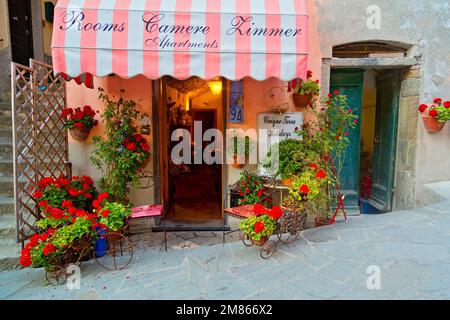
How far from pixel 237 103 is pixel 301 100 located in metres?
1.09

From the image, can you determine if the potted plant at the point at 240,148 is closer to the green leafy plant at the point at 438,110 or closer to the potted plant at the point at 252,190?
the potted plant at the point at 252,190

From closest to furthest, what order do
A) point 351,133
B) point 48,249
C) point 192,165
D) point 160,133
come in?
point 48,249 → point 160,133 → point 351,133 → point 192,165

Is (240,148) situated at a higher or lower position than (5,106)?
lower

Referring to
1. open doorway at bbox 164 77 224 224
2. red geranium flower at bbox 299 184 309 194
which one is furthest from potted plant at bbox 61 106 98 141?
red geranium flower at bbox 299 184 309 194

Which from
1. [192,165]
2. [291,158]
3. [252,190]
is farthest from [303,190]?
[192,165]

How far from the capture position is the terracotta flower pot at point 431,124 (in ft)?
16.2

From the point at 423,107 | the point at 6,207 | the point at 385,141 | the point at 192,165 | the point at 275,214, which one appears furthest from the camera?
the point at 192,165

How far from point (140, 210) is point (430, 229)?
4.10 metres

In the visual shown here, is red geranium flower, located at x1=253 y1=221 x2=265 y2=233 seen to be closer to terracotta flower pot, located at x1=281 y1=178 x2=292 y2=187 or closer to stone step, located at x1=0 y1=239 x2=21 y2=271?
terracotta flower pot, located at x1=281 y1=178 x2=292 y2=187

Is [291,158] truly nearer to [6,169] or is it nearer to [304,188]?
[304,188]

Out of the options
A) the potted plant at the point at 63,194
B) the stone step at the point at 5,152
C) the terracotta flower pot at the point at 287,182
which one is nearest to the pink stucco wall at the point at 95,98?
the potted plant at the point at 63,194

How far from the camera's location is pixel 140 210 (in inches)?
171

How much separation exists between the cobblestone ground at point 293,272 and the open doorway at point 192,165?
2.08m

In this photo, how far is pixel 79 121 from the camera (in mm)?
4695
